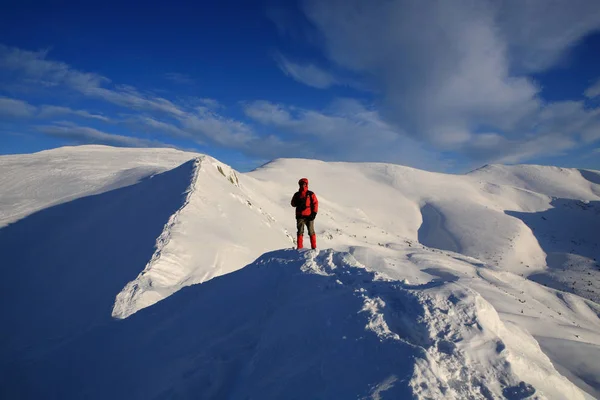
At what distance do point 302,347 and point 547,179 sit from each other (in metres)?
75.9

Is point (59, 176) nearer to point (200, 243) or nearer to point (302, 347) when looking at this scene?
point (200, 243)

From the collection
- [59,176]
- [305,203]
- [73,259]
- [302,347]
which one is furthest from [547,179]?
[73,259]

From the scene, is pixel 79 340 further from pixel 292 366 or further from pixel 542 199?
pixel 542 199

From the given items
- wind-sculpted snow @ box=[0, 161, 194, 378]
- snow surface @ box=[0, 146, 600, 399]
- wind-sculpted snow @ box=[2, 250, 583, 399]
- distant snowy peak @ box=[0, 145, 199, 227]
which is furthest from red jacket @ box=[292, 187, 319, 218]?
distant snowy peak @ box=[0, 145, 199, 227]

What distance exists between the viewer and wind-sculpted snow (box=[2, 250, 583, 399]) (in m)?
3.43

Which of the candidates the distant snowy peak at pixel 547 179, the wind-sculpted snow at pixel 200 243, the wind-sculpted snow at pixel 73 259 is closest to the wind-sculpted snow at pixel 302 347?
the wind-sculpted snow at pixel 73 259

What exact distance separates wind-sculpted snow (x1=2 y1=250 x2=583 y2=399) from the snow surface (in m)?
→ 0.02

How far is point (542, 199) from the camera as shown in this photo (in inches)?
1864

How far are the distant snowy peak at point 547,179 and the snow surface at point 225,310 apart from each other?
4490 centimetres

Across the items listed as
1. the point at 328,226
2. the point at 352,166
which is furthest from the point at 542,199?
the point at 328,226

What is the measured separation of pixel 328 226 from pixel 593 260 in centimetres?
2490

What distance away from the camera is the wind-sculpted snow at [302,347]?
3.43 metres

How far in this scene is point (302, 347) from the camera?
13.5 feet

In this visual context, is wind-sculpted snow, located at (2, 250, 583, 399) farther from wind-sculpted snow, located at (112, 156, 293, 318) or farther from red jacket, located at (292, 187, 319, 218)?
red jacket, located at (292, 187, 319, 218)
